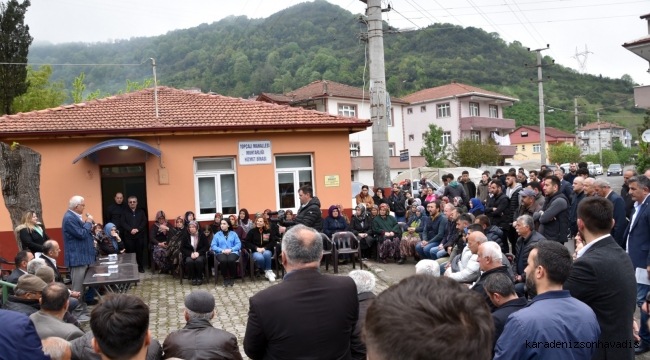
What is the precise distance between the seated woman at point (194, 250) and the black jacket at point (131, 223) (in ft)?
5.08

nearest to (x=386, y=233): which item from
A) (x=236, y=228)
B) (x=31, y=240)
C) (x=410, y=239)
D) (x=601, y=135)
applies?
(x=410, y=239)

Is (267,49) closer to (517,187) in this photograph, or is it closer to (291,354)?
(517,187)

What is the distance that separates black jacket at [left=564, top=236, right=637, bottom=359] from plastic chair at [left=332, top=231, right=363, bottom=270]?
8.79 metres

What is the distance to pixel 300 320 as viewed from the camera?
335 cm

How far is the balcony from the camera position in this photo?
55969mm

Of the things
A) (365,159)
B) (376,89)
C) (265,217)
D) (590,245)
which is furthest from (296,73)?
(590,245)

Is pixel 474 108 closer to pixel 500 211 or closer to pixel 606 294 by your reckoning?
pixel 500 211

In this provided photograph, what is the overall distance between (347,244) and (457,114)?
152 ft

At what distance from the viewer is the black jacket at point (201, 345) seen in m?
3.88

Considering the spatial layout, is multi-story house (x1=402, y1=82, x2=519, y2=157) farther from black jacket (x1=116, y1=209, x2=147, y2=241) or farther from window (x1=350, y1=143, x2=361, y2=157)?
black jacket (x1=116, y1=209, x2=147, y2=241)

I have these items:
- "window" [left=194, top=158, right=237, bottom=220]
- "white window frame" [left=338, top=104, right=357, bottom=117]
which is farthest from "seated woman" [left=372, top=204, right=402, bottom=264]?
"white window frame" [left=338, top=104, right=357, bottom=117]

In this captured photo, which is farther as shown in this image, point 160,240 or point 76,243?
point 160,240

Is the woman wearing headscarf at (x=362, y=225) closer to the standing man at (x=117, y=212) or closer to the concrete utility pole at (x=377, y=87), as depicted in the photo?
the concrete utility pole at (x=377, y=87)

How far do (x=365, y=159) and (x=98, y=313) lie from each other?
38.9m
